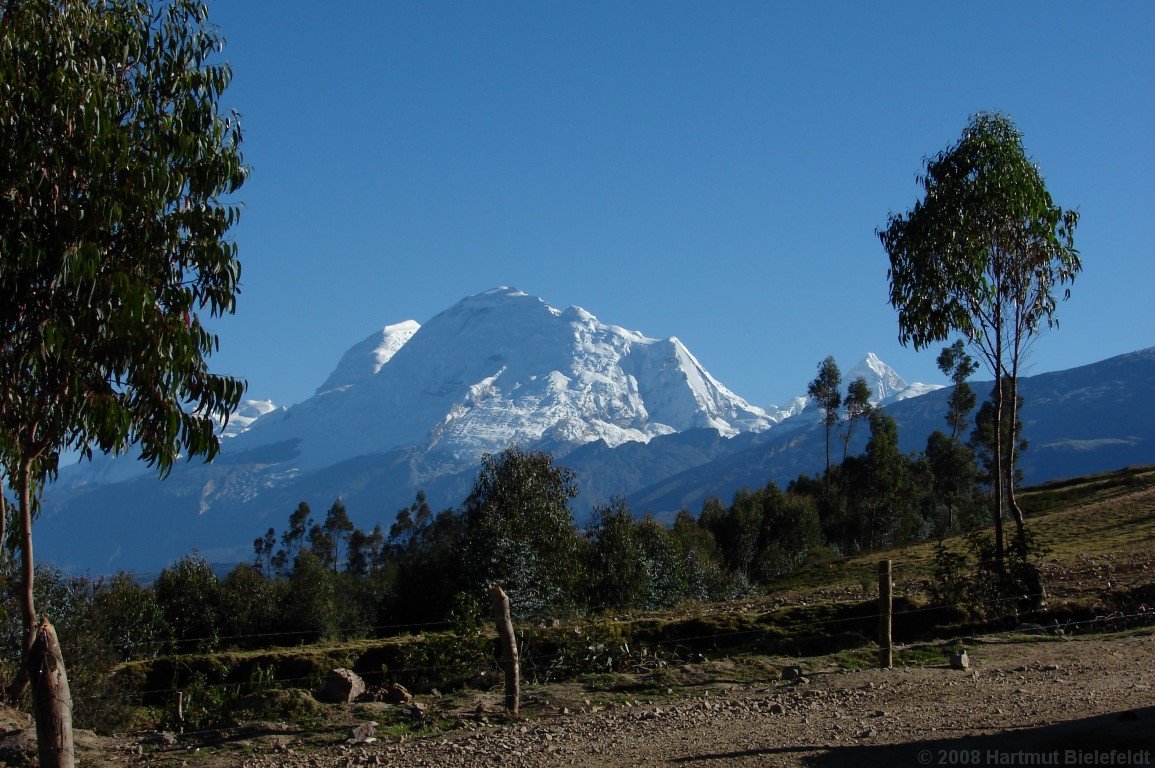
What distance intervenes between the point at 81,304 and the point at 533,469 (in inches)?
1484

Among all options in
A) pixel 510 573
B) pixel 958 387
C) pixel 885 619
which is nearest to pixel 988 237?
pixel 885 619

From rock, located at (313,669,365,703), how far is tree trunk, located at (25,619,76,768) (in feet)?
22.4

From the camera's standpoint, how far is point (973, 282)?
21.0 meters

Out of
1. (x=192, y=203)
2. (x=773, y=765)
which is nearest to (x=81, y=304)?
(x=192, y=203)

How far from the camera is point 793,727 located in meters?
11.2

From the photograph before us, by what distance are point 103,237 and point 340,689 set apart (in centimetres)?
774

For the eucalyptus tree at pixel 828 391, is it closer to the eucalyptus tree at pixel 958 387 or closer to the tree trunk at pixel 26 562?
the eucalyptus tree at pixel 958 387

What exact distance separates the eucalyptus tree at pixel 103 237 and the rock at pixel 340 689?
207 inches

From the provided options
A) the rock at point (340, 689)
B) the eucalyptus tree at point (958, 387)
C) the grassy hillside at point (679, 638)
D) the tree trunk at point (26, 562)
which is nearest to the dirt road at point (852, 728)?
the tree trunk at point (26, 562)

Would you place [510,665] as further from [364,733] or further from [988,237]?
[988,237]

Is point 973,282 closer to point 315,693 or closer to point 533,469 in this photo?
point 315,693

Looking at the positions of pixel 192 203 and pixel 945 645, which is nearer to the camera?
pixel 192 203

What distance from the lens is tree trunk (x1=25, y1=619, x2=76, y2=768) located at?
313 inches

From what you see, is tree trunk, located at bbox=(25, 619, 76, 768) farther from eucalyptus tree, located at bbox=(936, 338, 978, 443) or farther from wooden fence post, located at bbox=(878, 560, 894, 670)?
eucalyptus tree, located at bbox=(936, 338, 978, 443)
